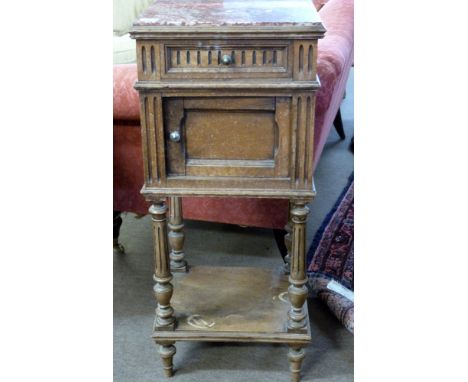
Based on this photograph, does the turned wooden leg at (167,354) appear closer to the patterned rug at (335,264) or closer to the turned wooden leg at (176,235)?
the turned wooden leg at (176,235)

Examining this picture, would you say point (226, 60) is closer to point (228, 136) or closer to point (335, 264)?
point (228, 136)

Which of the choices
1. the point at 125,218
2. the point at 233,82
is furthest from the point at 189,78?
the point at 125,218

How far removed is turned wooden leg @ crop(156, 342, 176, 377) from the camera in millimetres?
1569

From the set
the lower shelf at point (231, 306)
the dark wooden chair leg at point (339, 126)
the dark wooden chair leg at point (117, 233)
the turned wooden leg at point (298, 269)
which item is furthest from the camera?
the dark wooden chair leg at point (339, 126)

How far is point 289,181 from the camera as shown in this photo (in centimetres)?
130

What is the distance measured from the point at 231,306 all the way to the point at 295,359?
0.76 feet

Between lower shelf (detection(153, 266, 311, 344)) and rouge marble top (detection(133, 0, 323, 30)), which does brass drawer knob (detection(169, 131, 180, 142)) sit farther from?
lower shelf (detection(153, 266, 311, 344))

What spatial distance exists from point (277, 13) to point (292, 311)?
2.46ft

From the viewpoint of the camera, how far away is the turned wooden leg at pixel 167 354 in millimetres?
1569

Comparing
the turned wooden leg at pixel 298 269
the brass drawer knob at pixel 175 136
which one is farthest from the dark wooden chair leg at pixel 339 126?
the brass drawer knob at pixel 175 136

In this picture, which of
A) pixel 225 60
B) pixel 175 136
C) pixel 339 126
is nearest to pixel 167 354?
pixel 175 136

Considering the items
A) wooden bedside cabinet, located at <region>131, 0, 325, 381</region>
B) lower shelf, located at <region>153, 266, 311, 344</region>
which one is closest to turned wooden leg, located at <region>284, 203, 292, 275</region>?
lower shelf, located at <region>153, 266, 311, 344</region>

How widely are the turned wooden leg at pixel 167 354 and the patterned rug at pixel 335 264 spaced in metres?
0.53

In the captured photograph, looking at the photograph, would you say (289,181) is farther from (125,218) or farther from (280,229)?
(125,218)
